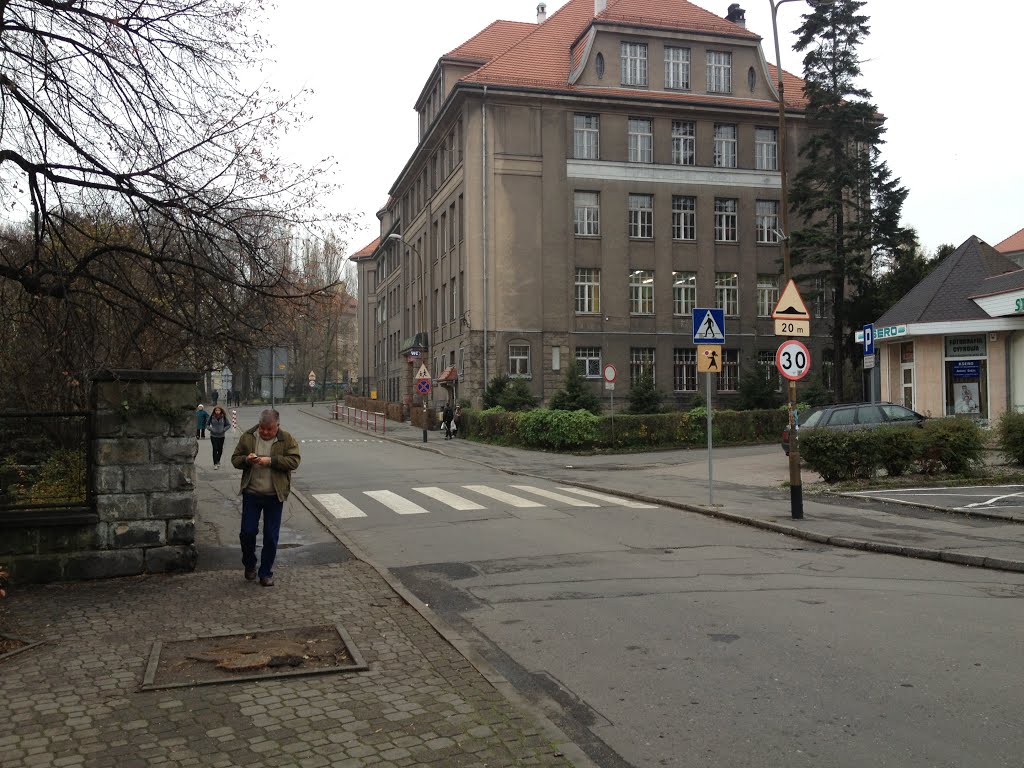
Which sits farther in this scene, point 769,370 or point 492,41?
point 492,41

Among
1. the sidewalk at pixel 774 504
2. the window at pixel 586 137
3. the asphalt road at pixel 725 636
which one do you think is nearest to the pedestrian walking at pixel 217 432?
the sidewalk at pixel 774 504

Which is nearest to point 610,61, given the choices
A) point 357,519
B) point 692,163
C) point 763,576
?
point 692,163

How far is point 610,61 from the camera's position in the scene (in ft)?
141

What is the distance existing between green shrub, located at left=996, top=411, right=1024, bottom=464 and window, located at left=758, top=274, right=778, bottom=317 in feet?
89.8

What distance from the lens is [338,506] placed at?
15.7 m

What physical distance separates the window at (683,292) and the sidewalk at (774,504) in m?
15.6

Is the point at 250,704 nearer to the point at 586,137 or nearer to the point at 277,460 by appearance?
the point at 277,460

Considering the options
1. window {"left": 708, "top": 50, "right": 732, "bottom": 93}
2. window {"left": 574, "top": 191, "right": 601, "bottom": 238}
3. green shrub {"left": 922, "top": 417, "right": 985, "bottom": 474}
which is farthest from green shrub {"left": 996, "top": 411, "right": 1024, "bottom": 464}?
window {"left": 708, "top": 50, "right": 732, "bottom": 93}

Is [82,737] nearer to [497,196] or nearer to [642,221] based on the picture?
[497,196]

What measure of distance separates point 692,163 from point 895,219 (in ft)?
33.2

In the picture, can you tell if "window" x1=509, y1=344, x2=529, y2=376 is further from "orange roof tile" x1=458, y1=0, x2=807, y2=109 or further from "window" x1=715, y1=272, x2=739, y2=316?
"orange roof tile" x1=458, y1=0, x2=807, y2=109

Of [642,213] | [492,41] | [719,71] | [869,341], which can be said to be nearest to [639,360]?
[642,213]

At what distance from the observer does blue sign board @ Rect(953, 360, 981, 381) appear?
88.9ft

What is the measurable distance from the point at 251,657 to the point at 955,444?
51.7ft
